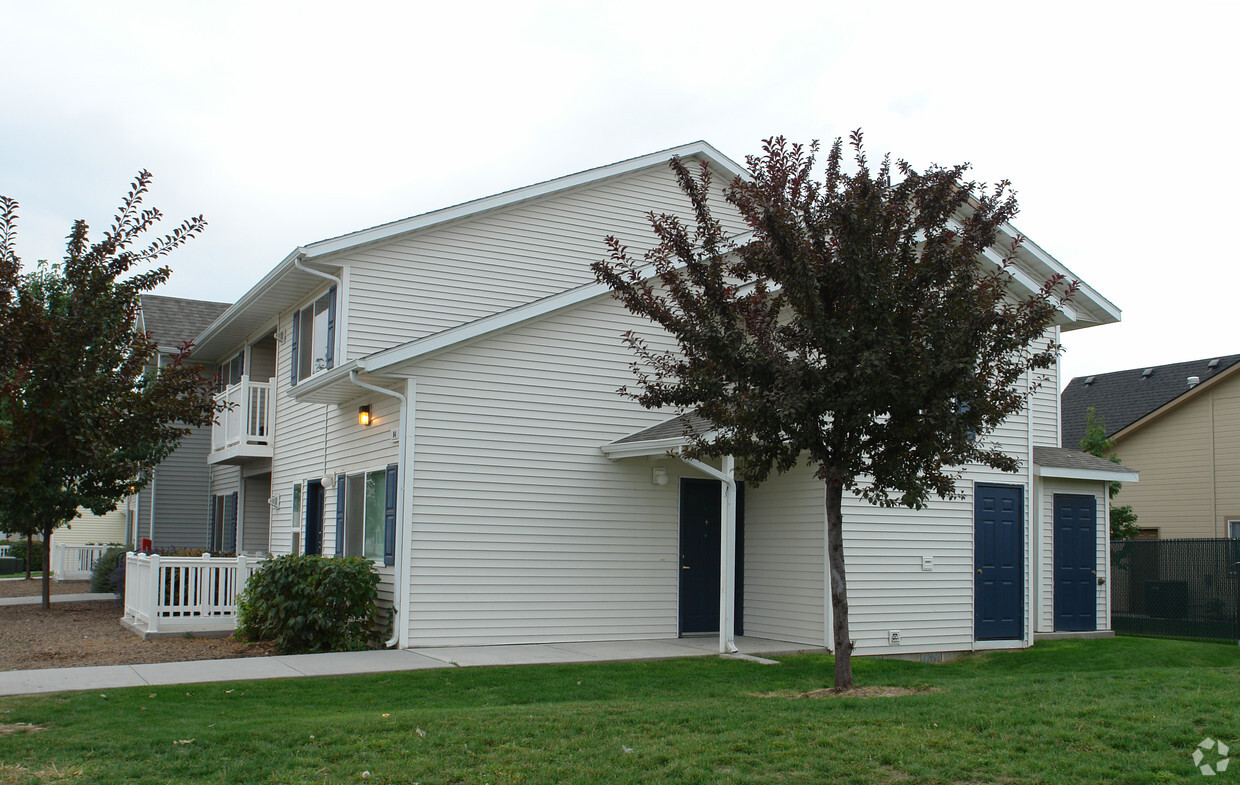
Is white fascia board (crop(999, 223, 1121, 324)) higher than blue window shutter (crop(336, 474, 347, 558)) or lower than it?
higher

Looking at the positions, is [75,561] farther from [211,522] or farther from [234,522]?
[234,522]

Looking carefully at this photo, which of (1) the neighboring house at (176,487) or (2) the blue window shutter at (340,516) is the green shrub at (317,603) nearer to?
(2) the blue window shutter at (340,516)

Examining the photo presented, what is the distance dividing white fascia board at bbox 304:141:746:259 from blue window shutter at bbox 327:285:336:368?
97 centimetres

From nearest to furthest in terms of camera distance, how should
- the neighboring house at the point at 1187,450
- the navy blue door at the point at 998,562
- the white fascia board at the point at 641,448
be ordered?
the white fascia board at the point at 641,448, the navy blue door at the point at 998,562, the neighboring house at the point at 1187,450

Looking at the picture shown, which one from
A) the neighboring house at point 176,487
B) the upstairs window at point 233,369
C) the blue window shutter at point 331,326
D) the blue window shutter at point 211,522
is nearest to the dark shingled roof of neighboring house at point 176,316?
the neighboring house at point 176,487

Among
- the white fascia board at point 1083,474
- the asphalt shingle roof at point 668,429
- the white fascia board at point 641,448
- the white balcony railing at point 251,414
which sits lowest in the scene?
the white fascia board at point 1083,474

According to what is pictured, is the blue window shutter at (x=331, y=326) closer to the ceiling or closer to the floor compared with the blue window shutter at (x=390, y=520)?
closer to the ceiling

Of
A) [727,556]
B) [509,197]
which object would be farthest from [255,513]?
[727,556]

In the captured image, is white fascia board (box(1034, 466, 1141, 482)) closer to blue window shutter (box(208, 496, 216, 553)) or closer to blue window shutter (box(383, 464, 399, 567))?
blue window shutter (box(383, 464, 399, 567))

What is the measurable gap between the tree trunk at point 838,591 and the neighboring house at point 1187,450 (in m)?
16.8

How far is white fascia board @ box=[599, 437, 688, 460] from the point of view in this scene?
12.6 m

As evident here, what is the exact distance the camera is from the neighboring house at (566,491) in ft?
42.5

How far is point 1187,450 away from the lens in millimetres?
23531

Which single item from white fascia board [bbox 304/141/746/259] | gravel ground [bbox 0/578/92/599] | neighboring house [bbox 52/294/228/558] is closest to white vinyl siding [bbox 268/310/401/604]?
white fascia board [bbox 304/141/746/259]
